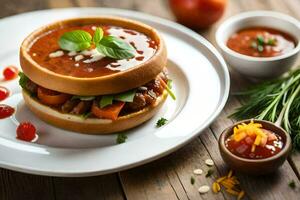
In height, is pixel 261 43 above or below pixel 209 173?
above

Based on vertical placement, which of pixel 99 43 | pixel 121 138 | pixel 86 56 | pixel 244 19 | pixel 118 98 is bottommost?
pixel 121 138

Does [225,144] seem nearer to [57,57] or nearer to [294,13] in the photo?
[57,57]

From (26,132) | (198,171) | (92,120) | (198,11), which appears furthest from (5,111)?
(198,11)

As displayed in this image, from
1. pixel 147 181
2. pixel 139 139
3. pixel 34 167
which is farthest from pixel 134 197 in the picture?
pixel 34 167

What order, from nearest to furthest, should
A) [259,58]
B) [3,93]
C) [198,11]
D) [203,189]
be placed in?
[203,189] → [3,93] → [259,58] → [198,11]

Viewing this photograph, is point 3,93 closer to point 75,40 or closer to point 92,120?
point 75,40
